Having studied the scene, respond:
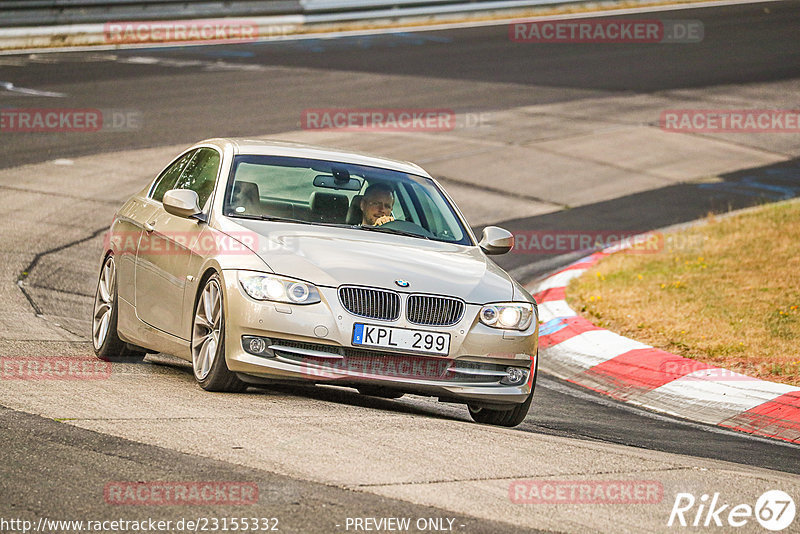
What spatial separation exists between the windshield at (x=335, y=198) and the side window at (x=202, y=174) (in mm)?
195

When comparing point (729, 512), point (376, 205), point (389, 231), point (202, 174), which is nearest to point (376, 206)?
point (376, 205)

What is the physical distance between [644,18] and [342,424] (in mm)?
28524

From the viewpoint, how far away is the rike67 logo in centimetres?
506

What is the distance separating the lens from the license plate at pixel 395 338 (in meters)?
6.78

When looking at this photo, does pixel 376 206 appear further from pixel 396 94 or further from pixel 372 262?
pixel 396 94

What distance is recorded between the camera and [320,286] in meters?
6.81

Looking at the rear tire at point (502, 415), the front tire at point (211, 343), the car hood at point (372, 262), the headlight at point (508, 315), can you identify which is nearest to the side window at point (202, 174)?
the car hood at point (372, 262)

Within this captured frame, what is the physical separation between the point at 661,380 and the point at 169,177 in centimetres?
411

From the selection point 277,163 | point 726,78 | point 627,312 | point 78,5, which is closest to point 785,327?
point 627,312

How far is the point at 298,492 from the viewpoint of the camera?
4.96 metres

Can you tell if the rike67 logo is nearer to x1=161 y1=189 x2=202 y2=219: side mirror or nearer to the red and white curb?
the red and white curb

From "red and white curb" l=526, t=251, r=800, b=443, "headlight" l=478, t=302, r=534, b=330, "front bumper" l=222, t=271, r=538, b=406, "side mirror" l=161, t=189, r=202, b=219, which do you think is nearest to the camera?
"front bumper" l=222, t=271, r=538, b=406

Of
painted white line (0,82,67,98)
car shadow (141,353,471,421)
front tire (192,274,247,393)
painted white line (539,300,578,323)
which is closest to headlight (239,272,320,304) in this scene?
front tire (192,274,247,393)

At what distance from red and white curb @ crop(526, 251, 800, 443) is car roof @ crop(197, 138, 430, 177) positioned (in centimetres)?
251
